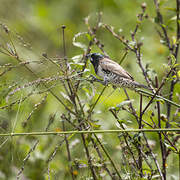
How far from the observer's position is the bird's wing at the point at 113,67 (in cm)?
179

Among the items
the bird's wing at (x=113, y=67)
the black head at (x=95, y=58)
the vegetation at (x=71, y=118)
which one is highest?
the black head at (x=95, y=58)

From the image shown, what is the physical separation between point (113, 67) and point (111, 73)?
0.05 meters

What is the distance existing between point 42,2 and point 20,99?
401cm

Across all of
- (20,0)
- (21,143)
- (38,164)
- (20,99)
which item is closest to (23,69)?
(20,99)

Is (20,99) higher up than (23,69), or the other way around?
(23,69)

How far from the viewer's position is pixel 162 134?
4.78 ft

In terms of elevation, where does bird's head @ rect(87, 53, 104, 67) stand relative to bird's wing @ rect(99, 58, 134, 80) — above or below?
above

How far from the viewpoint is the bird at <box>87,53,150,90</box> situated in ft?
5.47

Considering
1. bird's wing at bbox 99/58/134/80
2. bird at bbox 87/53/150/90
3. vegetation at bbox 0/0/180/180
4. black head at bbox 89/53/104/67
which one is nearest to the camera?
vegetation at bbox 0/0/180/180

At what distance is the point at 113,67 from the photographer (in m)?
1.92

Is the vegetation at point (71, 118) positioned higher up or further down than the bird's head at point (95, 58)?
further down

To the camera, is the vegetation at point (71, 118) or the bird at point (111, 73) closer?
the vegetation at point (71, 118)

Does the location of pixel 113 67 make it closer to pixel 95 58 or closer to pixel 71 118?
pixel 95 58

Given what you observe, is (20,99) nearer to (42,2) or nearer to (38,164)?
(38,164)
